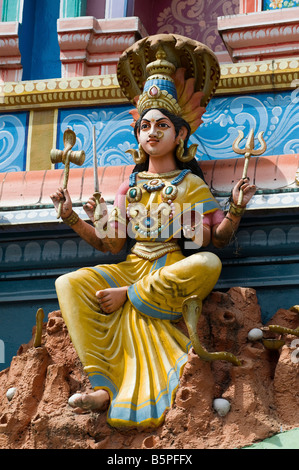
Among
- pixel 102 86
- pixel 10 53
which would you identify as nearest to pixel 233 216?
pixel 102 86

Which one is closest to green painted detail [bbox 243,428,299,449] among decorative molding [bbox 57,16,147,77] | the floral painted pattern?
decorative molding [bbox 57,16,147,77]

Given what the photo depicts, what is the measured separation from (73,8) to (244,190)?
2.28 m

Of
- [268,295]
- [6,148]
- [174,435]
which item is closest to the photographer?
[174,435]

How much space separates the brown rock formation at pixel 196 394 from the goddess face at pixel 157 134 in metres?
0.86

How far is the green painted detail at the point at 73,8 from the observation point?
8547 mm

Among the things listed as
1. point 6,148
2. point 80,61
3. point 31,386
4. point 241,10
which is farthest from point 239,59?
point 31,386

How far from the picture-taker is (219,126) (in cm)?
777

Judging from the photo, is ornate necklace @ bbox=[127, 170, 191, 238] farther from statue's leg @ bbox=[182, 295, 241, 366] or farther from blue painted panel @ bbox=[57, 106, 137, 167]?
blue painted panel @ bbox=[57, 106, 137, 167]

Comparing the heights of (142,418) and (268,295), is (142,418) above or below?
below

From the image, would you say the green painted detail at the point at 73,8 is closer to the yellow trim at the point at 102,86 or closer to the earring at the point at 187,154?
the yellow trim at the point at 102,86

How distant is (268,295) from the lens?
7.10 m

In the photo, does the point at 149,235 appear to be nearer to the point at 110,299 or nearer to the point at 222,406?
the point at 110,299

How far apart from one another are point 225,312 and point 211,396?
46 centimetres

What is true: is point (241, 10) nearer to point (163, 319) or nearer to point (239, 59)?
point (239, 59)
